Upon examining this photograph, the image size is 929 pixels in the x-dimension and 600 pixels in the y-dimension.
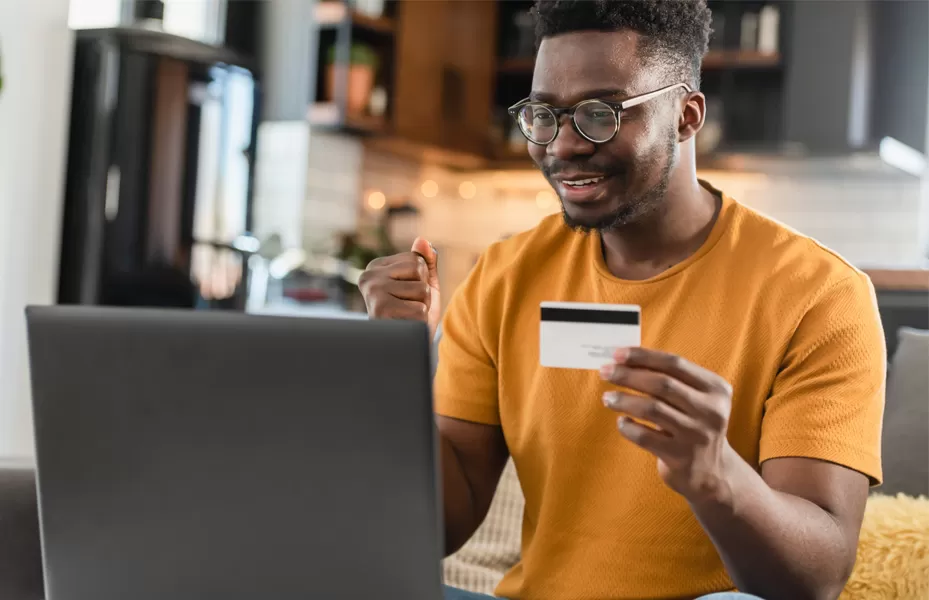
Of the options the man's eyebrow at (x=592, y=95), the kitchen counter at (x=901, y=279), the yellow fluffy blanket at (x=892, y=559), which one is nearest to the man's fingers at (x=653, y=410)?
the man's eyebrow at (x=592, y=95)

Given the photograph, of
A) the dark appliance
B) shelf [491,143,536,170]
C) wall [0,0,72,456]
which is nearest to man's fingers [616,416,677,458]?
wall [0,0,72,456]

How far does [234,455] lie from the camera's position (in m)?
0.73

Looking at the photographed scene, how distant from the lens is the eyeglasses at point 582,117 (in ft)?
3.96

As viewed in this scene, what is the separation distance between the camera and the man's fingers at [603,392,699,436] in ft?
2.58

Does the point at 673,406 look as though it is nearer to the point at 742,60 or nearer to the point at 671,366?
the point at 671,366

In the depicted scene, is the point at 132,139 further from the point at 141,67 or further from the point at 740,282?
the point at 740,282

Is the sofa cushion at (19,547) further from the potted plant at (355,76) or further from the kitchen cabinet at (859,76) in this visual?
the kitchen cabinet at (859,76)

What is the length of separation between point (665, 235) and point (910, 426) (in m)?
0.59

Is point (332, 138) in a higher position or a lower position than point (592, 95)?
higher

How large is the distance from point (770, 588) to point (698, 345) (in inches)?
11.6

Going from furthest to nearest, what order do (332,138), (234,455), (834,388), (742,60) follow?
(742,60)
(332,138)
(834,388)
(234,455)

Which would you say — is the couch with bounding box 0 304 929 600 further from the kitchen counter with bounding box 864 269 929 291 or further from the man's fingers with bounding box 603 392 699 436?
the man's fingers with bounding box 603 392 699 436

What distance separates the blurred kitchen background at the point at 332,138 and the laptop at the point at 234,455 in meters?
1.74

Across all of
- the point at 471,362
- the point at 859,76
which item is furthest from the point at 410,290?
the point at 859,76
